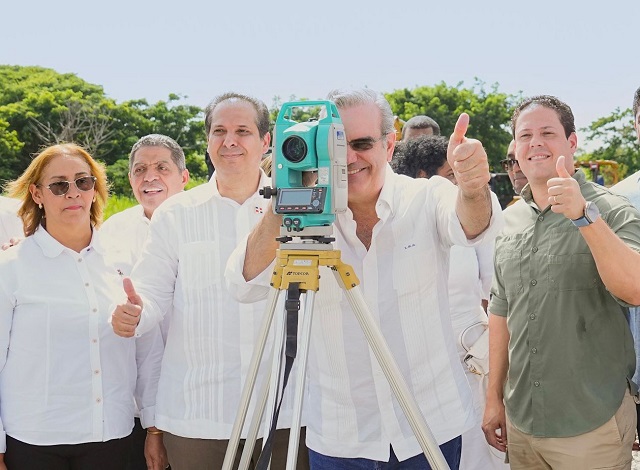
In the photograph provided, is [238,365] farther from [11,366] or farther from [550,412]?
[550,412]

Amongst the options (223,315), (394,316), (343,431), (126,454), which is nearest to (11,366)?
(126,454)

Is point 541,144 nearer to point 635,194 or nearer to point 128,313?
point 635,194

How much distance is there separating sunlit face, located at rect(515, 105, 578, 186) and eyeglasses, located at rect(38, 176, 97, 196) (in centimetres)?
214

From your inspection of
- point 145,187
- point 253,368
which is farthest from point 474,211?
point 145,187

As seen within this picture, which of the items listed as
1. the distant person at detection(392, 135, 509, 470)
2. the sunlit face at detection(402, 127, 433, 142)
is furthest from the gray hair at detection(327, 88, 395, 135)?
the sunlit face at detection(402, 127, 433, 142)

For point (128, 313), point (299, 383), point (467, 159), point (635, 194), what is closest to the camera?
point (467, 159)

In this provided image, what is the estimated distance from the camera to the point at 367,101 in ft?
9.02

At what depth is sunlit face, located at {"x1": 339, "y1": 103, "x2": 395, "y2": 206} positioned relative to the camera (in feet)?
8.88

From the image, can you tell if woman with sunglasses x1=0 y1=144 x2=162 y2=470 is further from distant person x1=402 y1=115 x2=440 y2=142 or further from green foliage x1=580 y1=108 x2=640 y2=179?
green foliage x1=580 y1=108 x2=640 y2=179

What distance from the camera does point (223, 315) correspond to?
345cm

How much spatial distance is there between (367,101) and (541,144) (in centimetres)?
94

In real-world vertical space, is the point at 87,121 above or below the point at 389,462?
above

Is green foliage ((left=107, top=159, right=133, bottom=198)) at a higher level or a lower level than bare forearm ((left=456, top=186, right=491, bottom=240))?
lower

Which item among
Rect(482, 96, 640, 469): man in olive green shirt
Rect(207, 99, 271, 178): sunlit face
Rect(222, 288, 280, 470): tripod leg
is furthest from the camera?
Rect(207, 99, 271, 178): sunlit face
